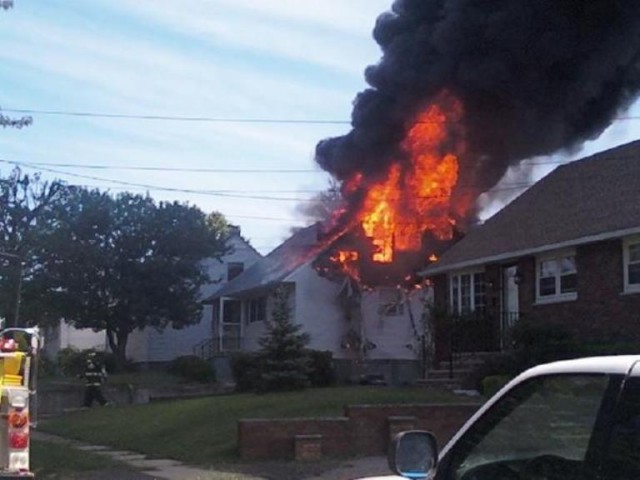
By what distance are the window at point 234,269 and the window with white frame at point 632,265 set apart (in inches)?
1250

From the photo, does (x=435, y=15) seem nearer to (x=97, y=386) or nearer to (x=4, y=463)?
(x=97, y=386)

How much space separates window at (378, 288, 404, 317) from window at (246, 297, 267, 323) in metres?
5.35

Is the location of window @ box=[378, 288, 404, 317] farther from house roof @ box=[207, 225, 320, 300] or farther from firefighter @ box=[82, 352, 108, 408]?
firefighter @ box=[82, 352, 108, 408]

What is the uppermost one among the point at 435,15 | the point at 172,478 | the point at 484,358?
the point at 435,15

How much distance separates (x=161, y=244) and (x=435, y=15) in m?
16.7

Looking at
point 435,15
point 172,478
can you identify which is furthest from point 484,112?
point 172,478

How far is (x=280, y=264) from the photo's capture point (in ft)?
134

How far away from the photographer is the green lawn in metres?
17.5

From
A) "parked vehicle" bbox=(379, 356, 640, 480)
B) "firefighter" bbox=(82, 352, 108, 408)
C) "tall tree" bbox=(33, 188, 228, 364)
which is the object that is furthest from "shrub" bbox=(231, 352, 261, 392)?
"parked vehicle" bbox=(379, 356, 640, 480)

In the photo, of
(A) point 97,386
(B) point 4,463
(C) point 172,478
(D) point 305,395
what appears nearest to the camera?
(B) point 4,463

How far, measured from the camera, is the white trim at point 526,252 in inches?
811

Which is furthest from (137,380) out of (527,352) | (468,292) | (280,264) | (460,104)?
(527,352)

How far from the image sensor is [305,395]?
21.0 meters

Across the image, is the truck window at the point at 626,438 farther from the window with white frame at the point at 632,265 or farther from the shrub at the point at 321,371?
the shrub at the point at 321,371
